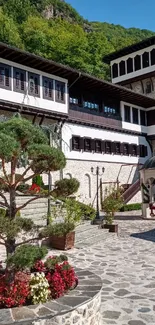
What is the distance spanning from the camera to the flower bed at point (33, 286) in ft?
16.1

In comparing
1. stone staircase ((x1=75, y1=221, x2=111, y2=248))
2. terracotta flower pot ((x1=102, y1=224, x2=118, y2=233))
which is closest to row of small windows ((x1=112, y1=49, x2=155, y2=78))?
terracotta flower pot ((x1=102, y1=224, x2=118, y2=233))

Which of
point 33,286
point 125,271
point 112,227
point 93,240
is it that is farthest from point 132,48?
point 33,286

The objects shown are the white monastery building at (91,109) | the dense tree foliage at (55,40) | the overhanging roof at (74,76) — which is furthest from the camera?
the dense tree foliage at (55,40)

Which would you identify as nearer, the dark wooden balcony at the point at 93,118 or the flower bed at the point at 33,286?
the flower bed at the point at 33,286

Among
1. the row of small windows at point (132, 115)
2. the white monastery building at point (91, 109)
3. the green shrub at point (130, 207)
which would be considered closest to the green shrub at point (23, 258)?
the white monastery building at point (91, 109)

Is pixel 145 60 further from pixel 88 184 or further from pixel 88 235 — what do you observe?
pixel 88 235

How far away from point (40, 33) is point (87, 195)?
1020 inches

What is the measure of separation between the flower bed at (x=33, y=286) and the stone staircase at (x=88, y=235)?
609cm

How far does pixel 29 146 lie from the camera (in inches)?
192

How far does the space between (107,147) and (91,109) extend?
3.28 meters

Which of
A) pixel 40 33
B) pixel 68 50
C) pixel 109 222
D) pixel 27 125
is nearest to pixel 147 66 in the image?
pixel 68 50

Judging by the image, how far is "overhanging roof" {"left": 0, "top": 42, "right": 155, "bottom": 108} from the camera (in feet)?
59.2

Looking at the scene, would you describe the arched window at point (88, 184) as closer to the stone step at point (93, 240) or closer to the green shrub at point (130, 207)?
the green shrub at point (130, 207)

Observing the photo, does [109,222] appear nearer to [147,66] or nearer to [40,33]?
[147,66]
